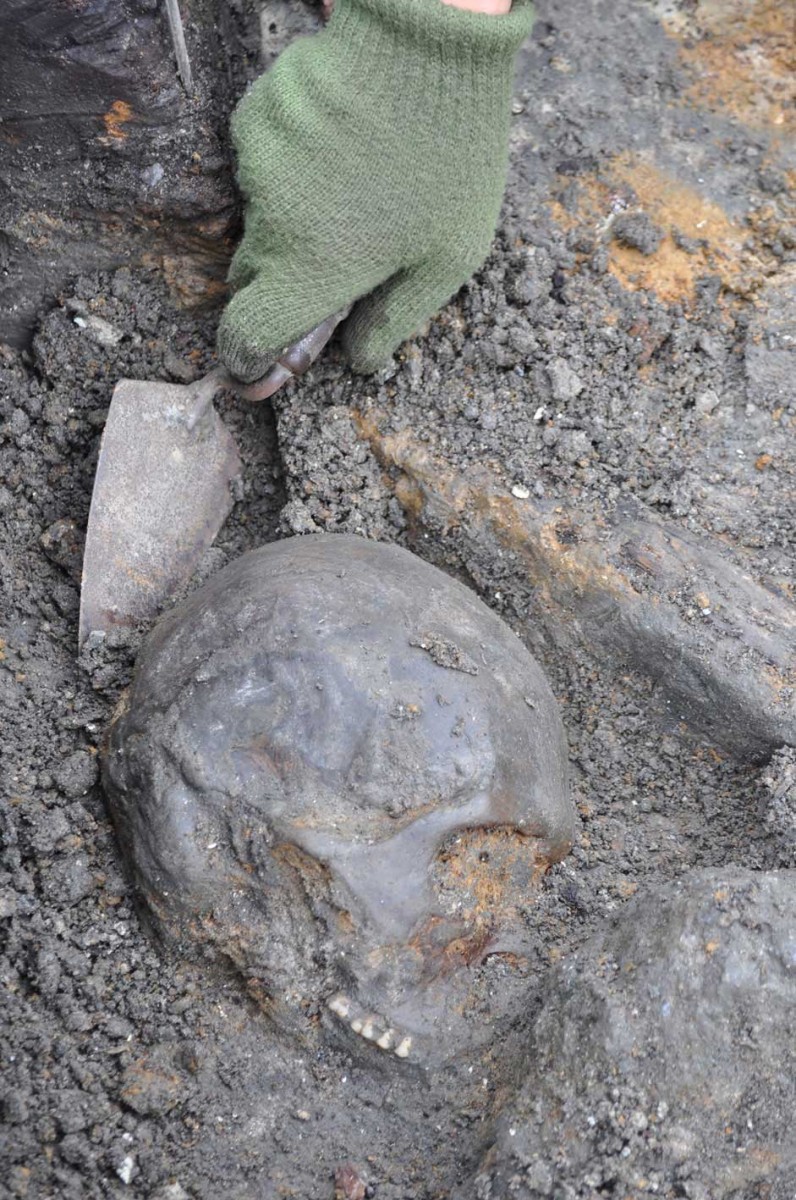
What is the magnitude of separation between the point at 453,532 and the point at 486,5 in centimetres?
107

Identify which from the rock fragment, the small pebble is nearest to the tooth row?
the rock fragment

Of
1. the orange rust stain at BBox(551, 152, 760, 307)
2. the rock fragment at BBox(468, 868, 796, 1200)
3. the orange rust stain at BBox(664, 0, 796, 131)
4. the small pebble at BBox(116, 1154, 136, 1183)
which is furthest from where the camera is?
the orange rust stain at BBox(664, 0, 796, 131)

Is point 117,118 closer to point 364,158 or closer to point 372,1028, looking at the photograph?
point 364,158

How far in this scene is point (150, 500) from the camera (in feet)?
7.20

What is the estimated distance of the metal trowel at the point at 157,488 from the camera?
211 cm

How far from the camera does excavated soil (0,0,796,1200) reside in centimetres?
161

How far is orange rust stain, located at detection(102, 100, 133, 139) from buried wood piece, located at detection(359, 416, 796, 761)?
2.90 feet

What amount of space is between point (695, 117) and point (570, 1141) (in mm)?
2371

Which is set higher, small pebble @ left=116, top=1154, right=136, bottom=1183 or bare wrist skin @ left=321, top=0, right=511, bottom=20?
bare wrist skin @ left=321, top=0, right=511, bottom=20

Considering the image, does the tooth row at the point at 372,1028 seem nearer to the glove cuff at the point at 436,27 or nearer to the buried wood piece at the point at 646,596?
the buried wood piece at the point at 646,596

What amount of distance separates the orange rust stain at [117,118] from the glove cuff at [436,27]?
45 centimetres

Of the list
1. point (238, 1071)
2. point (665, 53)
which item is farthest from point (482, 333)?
point (238, 1071)

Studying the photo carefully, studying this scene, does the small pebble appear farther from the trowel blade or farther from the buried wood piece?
the buried wood piece

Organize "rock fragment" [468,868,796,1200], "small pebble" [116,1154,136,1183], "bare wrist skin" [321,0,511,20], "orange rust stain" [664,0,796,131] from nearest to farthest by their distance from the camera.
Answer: "rock fragment" [468,868,796,1200]
"small pebble" [116,1154,136,1183]
"bare wrist skin" [321,0,511,20]
"orange rust stain" [664,0,796,131]
